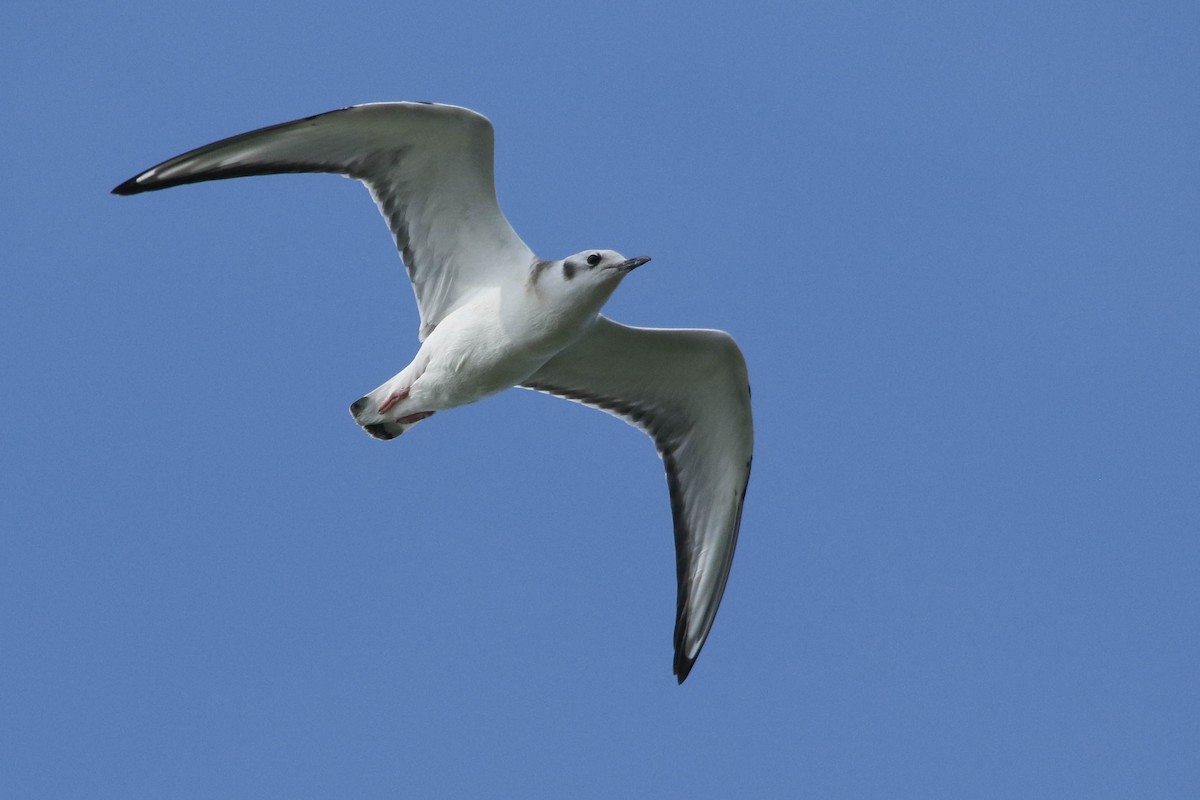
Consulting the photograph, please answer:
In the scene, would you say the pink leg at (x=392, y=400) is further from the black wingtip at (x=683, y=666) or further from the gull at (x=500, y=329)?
the black wingtip at (x=683, y=666)

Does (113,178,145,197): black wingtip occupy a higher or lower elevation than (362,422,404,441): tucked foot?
higher

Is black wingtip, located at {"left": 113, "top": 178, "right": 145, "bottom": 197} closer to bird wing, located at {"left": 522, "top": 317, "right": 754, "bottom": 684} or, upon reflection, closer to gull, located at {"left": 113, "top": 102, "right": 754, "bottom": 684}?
gull, located at {"left": 113, "top": 102, "right": 754, "bottom": 684}

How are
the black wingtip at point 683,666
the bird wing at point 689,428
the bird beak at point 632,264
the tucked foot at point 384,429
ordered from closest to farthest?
the bird beak at point 632,264
the tucked foot at point 384,429
the bird wing at point 689,428
the black wingtip at point 683,666

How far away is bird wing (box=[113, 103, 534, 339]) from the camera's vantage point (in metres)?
12.5

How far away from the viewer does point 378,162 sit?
1299 centimetres

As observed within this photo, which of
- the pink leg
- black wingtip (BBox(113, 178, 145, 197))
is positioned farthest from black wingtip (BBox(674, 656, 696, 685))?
black wingtip (BBox(113, 178, 145, 197))

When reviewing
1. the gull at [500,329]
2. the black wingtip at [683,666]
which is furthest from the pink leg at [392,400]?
the black wingtip at [683,666]

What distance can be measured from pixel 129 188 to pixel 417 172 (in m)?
2.12

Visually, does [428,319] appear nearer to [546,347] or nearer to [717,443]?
[546,347]

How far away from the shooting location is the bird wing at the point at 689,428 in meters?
13.9

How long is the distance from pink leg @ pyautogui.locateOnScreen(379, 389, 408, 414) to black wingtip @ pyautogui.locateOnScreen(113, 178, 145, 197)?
244 centimetres

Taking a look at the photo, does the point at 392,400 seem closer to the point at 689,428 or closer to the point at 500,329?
the point at 500,329

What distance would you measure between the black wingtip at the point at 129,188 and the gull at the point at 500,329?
15mm

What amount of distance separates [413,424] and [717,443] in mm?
2536
